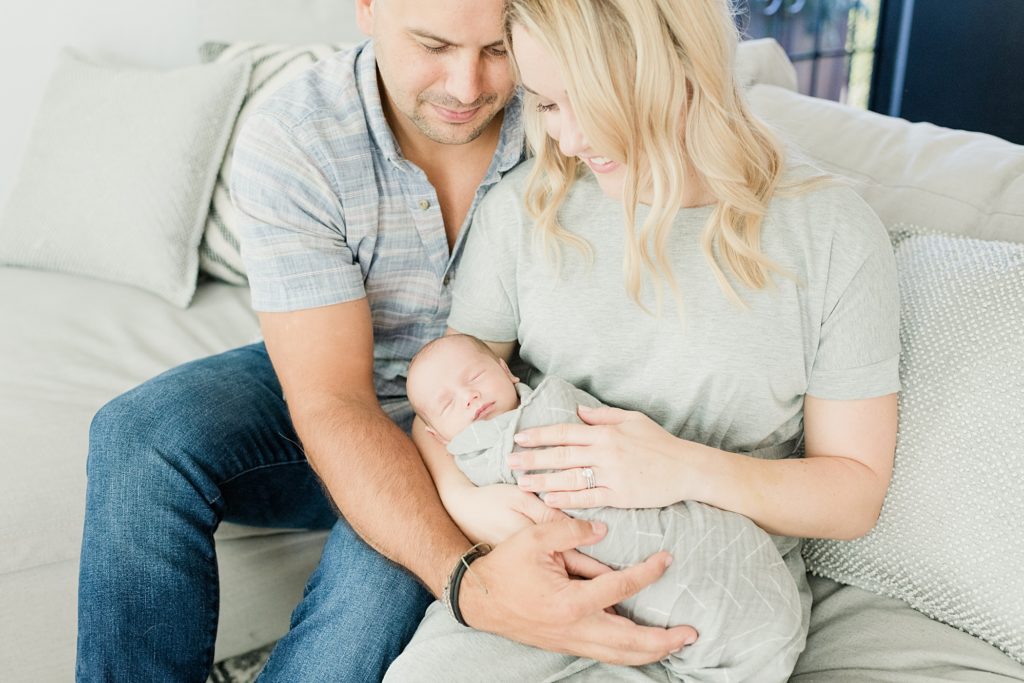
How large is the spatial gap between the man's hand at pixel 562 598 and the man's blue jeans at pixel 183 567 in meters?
0.22

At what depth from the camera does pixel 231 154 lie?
2.34m

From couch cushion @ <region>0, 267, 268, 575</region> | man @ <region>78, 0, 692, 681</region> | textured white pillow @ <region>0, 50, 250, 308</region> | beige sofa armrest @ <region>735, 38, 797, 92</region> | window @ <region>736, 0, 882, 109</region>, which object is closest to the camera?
man @ <region>78, 0, 692, 681</region>

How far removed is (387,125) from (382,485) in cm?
58

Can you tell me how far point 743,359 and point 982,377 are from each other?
12.6 inches

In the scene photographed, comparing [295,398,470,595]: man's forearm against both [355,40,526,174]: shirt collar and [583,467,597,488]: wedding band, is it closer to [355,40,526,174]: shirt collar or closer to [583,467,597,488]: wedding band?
[583,467,597,488]: wedding band

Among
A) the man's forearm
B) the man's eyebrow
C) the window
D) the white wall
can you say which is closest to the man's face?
the man's eyebrow

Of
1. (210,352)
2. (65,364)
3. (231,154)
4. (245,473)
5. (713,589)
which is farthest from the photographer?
(231,154)

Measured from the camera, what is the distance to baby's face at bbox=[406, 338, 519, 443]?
4.39ft

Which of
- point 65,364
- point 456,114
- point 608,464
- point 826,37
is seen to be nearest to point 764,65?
point 456,114

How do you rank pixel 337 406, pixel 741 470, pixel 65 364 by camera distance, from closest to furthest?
pixel 741 470, pixel 337 406, pixel 65 364

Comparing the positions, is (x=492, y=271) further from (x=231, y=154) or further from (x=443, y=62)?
(x=231, y=154)

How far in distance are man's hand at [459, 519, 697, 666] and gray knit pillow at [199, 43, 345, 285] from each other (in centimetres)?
135

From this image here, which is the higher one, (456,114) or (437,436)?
(456,114)

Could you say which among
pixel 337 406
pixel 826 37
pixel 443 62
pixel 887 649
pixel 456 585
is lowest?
pixel 887 649
